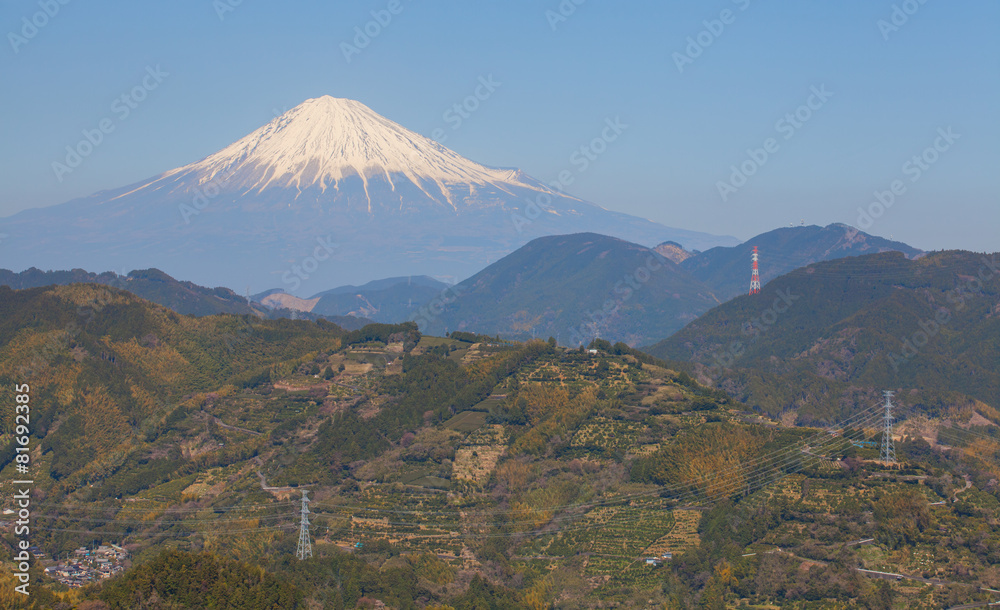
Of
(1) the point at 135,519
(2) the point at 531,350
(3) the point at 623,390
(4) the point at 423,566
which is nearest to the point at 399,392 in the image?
(2) the point at 531,350

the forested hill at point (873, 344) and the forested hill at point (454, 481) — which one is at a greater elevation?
the forested hill at point (873, 344)

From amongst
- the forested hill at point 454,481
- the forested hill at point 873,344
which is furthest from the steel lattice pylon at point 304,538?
the forested hill at point 873,344

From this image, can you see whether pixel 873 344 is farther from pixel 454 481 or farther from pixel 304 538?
pixel 304 538

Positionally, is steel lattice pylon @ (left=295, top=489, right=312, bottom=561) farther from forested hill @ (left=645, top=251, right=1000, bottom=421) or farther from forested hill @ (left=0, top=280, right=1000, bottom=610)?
forested hill @ (left=645, top=251, right=1000, bottom=421)

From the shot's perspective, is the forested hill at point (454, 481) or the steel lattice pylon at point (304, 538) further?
the steel lattice pylon at point (304, 538)

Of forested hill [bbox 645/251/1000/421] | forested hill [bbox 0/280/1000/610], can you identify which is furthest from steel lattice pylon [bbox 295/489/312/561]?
forested hill [bbox 645/251/1000/421]

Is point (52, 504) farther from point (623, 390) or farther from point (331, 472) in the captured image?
point (623, 390)

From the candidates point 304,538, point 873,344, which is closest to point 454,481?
point 304,538

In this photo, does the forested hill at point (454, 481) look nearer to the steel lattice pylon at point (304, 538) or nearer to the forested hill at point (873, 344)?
the steel lattice pylon at point (304, 538)
